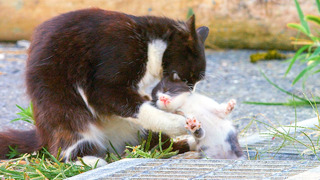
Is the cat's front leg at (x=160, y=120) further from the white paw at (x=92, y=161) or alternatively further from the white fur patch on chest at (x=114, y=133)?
the white paw at (x=92, y=161)

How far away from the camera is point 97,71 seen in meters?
2.50

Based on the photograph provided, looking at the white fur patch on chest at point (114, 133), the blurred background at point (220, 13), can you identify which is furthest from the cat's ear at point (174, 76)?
the blurred background at point (220, 13)

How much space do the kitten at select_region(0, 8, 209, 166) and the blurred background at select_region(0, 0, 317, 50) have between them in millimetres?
3115

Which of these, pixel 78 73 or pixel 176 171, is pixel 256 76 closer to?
pixel 78 73

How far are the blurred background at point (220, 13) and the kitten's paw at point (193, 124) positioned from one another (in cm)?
342

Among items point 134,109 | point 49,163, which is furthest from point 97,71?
point 49,163

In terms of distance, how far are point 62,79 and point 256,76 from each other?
3.20 meters

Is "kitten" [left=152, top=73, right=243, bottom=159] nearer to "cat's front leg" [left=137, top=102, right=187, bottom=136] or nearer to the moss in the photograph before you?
"cat's front leg" [left=137, top=102, right=187, bottom=136]

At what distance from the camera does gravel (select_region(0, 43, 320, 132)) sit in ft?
12.4

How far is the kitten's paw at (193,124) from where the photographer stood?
2.42m

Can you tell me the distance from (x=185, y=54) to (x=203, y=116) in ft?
1.13

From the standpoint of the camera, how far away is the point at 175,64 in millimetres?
2643

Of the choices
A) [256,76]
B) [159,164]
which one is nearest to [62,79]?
[159,164]

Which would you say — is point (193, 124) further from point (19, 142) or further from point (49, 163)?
point (19, 142)
